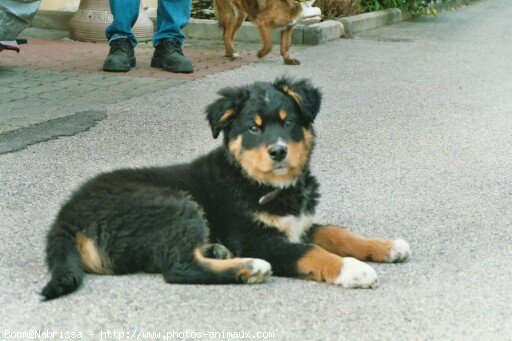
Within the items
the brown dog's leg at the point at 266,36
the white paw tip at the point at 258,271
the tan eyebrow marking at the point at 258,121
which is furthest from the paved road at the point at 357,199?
the tan eyebrow marking at the point at 258,121

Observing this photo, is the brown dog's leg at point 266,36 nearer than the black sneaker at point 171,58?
No

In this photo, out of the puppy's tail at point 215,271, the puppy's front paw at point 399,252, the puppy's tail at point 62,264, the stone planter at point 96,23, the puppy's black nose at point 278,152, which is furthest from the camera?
the stone planter at point 96,23

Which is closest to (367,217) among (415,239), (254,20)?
(415,239)

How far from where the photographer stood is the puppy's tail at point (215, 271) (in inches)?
128

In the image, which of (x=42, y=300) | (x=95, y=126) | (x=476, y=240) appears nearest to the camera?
(x=42, y=300)

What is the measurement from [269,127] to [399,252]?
2.61 ft

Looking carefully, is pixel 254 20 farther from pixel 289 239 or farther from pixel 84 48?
pixel 289 239

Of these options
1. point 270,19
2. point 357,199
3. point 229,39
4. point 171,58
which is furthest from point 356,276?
point 229,39

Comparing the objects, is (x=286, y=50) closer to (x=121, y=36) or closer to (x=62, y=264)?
(x=121, y=36)

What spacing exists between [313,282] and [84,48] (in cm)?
712

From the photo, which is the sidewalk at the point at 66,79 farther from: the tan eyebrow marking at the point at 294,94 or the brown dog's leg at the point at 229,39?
the tan eyebrow marking at the point at 294,94

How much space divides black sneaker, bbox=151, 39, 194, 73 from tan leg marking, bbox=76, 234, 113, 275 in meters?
5.10

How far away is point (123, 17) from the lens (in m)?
8.23

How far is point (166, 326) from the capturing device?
9.45ft
